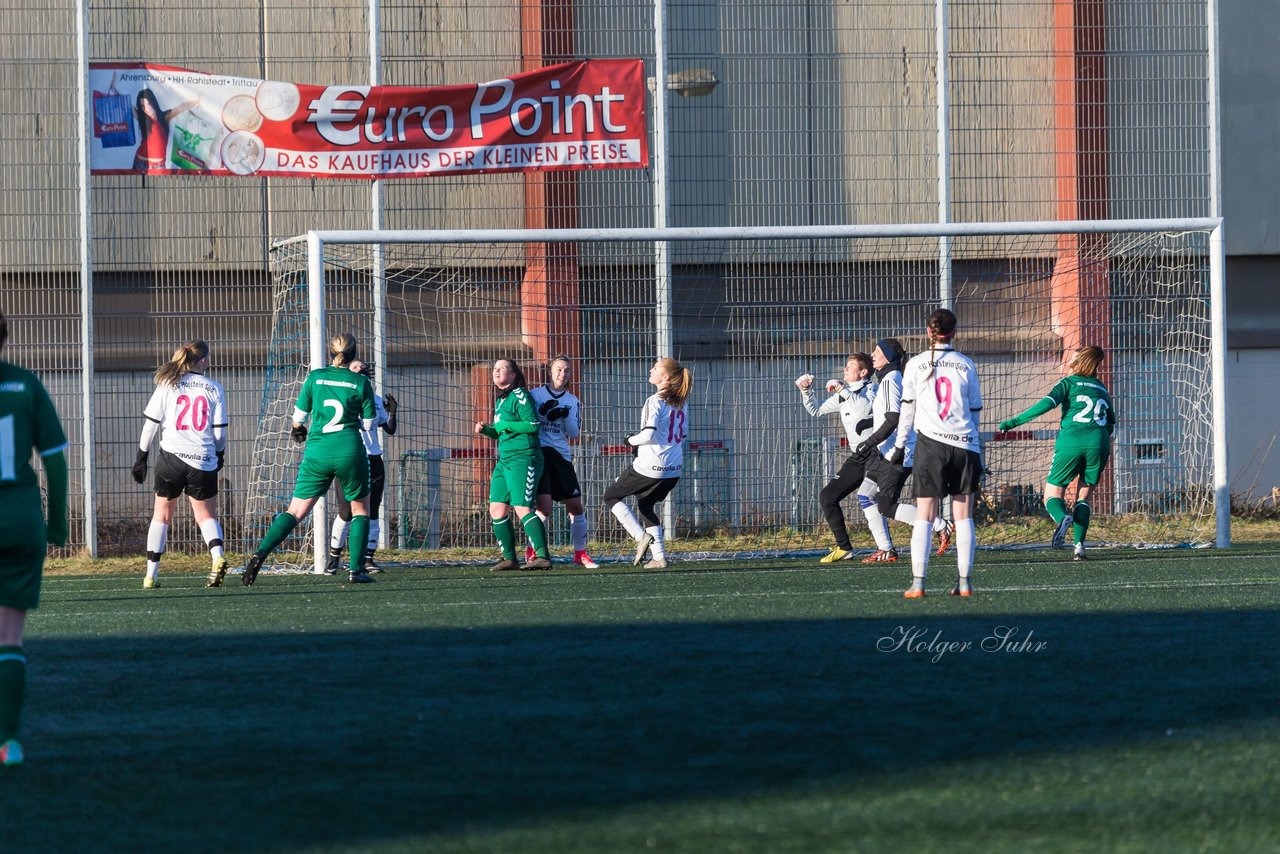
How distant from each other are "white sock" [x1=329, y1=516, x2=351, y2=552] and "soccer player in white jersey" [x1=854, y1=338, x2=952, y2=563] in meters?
4.20

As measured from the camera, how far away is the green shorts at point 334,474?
1088 cm

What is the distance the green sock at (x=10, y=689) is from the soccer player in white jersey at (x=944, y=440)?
17.9 feet

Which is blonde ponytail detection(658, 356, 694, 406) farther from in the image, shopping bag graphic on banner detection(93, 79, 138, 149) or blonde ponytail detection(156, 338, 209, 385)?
shopping bag graphic on banner detection(93, 79, 138, 149)

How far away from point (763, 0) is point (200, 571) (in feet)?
26.6

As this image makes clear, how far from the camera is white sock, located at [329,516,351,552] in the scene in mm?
12109

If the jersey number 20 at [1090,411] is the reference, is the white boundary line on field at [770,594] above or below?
below

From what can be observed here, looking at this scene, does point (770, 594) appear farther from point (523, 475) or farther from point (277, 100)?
point (277, 100)

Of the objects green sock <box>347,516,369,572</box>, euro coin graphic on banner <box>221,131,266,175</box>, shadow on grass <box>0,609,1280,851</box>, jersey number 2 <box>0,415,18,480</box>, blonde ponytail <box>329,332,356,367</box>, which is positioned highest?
euro coin graphic on banner <box>221,131,266,175</box>

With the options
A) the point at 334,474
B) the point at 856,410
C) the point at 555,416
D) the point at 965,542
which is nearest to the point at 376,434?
the point at 555,416

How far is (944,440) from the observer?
355 inches

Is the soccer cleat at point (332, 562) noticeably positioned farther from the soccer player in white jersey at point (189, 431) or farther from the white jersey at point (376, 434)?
the soccer player in white jersey at point (189, 431)

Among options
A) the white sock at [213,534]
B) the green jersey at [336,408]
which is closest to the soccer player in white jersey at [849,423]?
the green jersey at [336,408]

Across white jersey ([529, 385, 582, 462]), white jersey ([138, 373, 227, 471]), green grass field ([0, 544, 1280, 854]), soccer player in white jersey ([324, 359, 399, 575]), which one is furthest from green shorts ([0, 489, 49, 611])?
white jersey ([529, 385, 582, 462])

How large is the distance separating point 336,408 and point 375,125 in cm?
424
